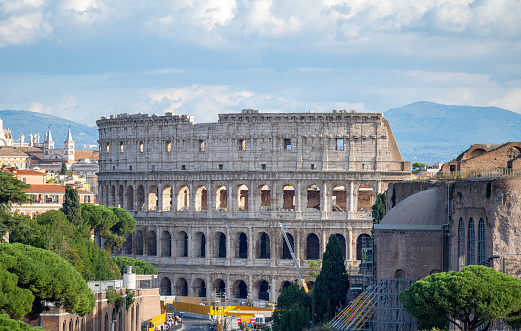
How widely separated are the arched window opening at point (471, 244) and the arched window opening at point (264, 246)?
163ft

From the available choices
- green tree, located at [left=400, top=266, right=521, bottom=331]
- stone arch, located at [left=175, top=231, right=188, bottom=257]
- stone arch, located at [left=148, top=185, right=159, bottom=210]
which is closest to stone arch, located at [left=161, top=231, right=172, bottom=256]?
stone arch, located at [left=175, top=231, right=188, bottom=257]

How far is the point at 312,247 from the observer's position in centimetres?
11831

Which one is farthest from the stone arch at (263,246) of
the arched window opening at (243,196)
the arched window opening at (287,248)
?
the arched window opening at (243,196)

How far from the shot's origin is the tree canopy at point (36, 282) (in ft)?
199

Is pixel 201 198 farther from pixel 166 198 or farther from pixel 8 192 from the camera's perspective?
pixel 8 192

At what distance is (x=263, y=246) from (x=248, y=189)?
937cm

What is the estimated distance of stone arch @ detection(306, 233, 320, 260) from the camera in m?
118

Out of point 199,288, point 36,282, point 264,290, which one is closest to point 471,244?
point 36,282

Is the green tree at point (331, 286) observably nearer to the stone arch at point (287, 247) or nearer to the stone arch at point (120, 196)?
the stone arch at point (287, 247)

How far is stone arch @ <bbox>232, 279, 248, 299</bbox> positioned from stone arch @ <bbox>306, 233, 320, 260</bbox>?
7.48 metres

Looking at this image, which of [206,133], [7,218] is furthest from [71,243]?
[206,133]

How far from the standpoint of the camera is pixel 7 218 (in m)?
72.1

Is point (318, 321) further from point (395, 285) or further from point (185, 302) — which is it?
point (185, 302)

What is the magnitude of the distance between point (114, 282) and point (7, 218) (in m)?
16.3
